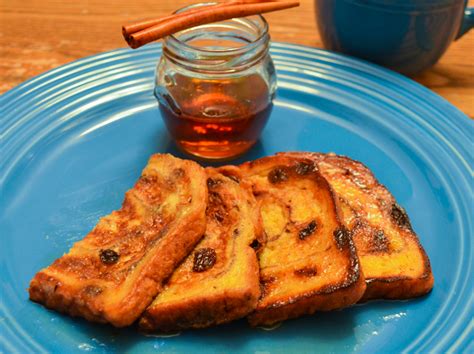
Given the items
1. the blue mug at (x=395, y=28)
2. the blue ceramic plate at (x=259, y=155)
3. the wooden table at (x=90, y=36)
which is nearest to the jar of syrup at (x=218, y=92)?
the blue ceramic plate at (x=259, y=155)

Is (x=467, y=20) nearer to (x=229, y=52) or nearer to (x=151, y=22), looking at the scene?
(x=229, y=52)

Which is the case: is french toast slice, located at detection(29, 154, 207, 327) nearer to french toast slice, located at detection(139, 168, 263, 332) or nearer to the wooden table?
french toast slice, located at detection(139, 168, 263, 332)

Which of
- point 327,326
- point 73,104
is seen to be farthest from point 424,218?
point 73,104

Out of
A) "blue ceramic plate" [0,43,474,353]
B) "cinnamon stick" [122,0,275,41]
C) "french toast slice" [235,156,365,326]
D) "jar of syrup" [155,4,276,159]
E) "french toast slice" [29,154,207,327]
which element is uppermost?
"cinnamon stick" [122,0,275,41]

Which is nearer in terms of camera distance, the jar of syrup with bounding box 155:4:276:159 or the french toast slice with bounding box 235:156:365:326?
the french toast slice with bounding box 235:156:365:326

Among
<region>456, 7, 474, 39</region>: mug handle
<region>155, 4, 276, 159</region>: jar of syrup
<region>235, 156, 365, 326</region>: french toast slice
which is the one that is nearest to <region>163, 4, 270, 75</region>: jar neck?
<region>155, 4, 276, 159</region>: jar of syrup

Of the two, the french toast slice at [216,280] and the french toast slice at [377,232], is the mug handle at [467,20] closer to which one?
the french toast slice at [377,232]
